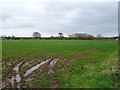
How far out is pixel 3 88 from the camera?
614cm

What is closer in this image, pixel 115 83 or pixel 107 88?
pixel 107 88

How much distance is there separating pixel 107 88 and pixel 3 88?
5235 millimetres

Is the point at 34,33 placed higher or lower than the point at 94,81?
higher

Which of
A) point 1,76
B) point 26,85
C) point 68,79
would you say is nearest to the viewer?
point 26,85

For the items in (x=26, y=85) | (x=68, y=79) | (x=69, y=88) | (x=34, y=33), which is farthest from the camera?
(x=34, y=33)

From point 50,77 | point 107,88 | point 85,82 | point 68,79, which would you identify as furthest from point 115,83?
point 50,77

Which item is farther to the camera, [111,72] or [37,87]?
[111,72]

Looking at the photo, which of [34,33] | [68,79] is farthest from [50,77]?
[34,33]

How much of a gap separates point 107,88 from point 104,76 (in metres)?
1.65

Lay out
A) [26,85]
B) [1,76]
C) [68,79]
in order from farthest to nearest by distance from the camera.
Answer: [1,76], [68,79], [26,85]

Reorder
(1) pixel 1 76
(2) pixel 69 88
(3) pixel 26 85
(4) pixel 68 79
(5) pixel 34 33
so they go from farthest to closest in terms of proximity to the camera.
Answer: (5) pixel 34 33 < (1) pixel 1 76 < (4) pixel 68 79 < (3) pixel 26 85 < (2) pixel 69 88

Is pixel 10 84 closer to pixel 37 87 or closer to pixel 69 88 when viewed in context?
pixel 37 87

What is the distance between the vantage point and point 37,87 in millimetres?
6285

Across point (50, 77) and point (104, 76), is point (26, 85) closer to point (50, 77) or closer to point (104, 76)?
point (50, 77)
